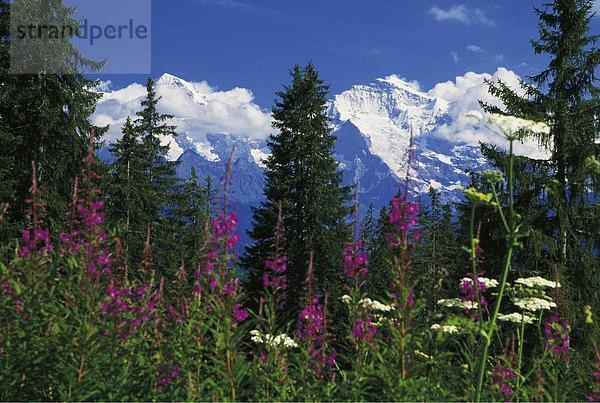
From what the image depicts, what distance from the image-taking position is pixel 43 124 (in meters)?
19.8

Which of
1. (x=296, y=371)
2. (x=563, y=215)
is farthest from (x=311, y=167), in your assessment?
(x=296, y=371)

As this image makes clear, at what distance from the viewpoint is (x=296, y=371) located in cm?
530

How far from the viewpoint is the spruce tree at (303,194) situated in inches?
989

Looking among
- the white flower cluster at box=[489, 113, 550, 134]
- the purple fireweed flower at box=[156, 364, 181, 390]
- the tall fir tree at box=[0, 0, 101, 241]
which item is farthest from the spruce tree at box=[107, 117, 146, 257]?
the white flower cluster at box=[489, 113, 550, 134]

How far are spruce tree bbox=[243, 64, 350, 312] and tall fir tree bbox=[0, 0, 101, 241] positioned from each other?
952cm

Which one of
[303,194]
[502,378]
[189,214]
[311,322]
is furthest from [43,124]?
[189,214]

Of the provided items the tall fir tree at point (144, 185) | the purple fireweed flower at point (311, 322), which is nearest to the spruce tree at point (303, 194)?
the tall fir tree at point (144, 185)

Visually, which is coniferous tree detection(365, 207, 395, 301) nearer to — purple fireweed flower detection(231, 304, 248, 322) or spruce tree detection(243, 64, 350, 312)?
purple fireweed flower detection(231, 304, 248, 322)

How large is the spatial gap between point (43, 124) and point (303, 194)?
12215 mm

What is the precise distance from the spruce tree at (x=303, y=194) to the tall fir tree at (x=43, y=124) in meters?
9.52

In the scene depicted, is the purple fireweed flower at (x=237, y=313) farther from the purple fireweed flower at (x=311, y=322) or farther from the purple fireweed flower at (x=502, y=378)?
the purple fireweed flower at (x=502, y=378)

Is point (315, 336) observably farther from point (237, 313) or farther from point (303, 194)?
point (303, 194)

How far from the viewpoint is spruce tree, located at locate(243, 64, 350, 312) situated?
2512cm

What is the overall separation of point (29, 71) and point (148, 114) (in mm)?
18636
